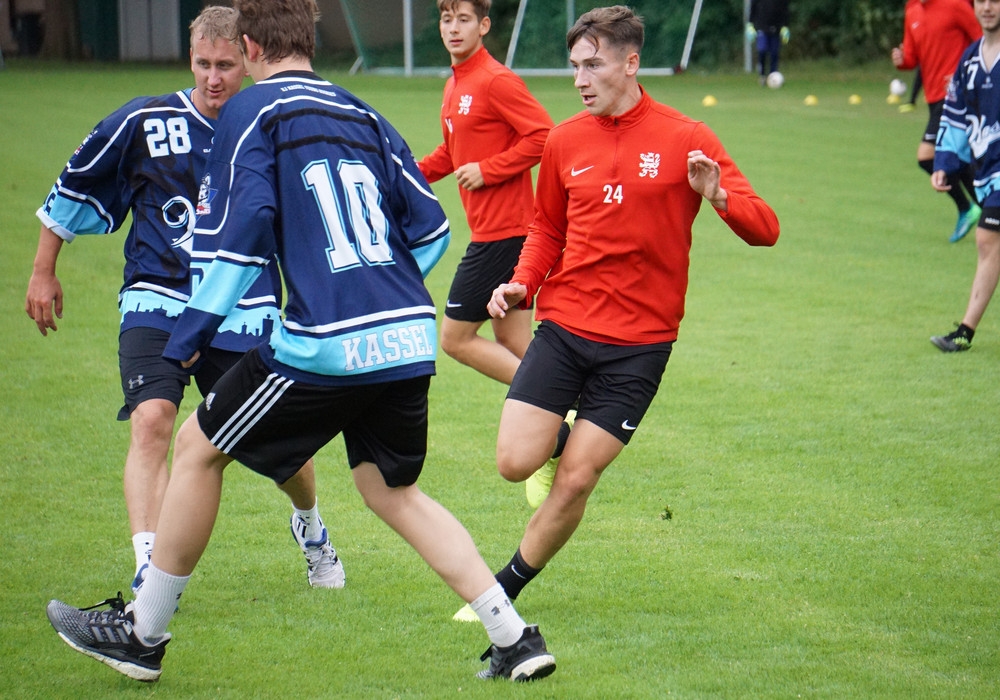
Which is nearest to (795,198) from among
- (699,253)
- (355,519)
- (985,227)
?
(699,253)

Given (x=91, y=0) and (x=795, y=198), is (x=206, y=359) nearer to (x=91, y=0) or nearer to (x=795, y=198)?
(x=795, y=198)

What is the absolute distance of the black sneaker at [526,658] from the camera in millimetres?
3703

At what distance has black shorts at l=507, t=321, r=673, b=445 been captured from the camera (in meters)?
4.28

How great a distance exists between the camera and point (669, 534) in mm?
5203

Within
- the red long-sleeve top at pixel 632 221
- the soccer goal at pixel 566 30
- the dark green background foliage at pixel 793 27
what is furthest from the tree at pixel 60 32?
the red long-sleeve top at pixel 632 221

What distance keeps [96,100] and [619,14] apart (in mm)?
20906

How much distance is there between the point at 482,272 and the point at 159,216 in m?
2.36

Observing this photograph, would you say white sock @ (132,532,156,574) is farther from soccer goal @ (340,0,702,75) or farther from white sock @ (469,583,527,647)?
soccer goal @ (340,0,702,75)

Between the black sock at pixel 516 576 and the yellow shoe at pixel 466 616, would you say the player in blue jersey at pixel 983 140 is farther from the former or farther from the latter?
the yellow shoe at pixel 466 616

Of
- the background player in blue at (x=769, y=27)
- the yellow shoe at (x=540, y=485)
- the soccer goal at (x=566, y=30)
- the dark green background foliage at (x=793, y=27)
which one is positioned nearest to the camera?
the yellow shoe at (x=540, y=485)

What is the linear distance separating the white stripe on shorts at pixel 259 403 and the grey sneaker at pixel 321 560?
3.95 ft

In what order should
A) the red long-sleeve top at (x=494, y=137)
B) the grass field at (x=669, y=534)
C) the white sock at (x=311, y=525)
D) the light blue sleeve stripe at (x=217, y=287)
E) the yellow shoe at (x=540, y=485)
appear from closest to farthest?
the light blue sleeve stripe at (x=217, y=287) → the grass field at (x=669, y=534) → the white sock at (x=311, y=525) → the yellow shoe at (x=540, y=485) → the red long-sleeve top at (x=494, y=137)

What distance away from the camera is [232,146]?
3471mm

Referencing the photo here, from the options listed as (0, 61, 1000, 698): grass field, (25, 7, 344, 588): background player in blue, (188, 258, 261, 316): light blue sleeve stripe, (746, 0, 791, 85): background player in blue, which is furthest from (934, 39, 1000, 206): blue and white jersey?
(746, 0, 791, 85): background player in blue
